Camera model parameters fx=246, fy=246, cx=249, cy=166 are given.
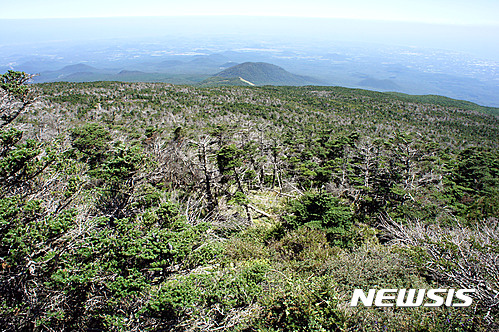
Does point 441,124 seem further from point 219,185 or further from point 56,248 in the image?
point 56,248

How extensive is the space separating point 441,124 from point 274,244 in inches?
1939

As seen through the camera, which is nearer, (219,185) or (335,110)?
(219,185)

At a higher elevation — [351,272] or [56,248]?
[56,248]

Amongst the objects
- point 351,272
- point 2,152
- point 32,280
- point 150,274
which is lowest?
point 351,272

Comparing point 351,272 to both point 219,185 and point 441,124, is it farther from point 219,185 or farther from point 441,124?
point 441,124

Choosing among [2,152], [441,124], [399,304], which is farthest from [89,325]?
[441,124]

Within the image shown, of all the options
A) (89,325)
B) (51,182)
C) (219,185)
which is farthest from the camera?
(219,185)

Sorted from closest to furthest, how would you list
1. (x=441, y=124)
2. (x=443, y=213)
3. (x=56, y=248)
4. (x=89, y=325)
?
(x=56, y=248)
(x=89, y=325)
(x=443, y=213)
(x=441, y=124)

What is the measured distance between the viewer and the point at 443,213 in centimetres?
1052

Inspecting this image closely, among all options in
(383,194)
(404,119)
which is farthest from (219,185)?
(404,119)

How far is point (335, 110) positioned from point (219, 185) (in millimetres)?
40918

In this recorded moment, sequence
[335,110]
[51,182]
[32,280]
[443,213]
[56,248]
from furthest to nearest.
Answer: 1. [335,110]
2. [443,213]
3. [51,182]
4. [56,248]
5. [32,280]

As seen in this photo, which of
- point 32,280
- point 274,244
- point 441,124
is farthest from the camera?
point 441,124

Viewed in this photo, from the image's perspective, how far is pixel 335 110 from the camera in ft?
155
